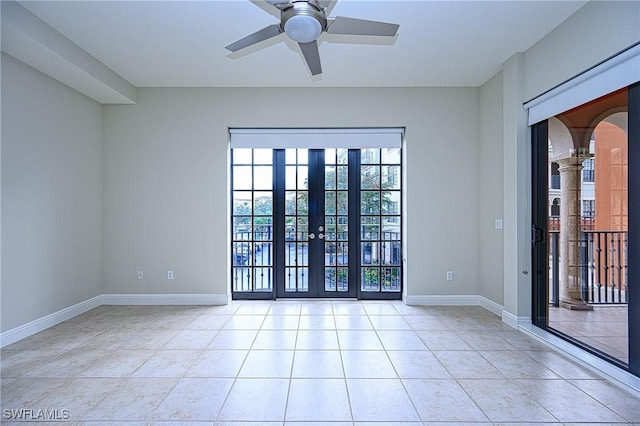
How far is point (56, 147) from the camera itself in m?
3.84

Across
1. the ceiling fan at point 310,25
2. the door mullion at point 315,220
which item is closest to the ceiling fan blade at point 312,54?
the ceiling fan at point 310,25

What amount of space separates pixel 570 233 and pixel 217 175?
408 centimetres

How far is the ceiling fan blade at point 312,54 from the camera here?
97.7 inches

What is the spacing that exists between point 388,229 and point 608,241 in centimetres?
254

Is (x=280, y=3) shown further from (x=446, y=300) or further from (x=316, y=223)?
(x=446, y=300)

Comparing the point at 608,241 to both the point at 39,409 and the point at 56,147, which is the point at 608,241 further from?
the point at 56,147

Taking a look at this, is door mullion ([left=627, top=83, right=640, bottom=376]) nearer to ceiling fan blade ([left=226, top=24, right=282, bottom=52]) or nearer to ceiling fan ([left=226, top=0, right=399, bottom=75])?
ceiling fan ([left=226, top=0, right=399, bottom=75])

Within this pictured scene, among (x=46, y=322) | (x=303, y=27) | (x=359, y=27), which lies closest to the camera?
(x=303, y=27)

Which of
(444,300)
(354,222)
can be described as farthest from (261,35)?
(444,300)

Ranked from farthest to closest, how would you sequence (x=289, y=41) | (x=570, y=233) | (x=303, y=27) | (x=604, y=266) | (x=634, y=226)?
(x=289, y=41), (x=570, y=233), (x=604, y=266), (x=634, y=226), (x=303, y=27)

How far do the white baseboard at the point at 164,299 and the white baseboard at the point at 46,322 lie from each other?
18 centimetres

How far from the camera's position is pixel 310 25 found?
2.16m

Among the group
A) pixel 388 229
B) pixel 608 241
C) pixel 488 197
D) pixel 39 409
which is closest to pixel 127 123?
pixel 39 409

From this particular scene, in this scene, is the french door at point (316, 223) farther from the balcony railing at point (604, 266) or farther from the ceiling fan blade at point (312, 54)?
the balcony railing at point (604, 266)
